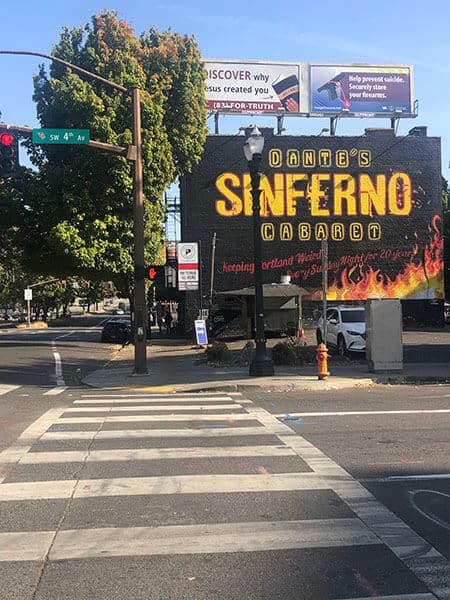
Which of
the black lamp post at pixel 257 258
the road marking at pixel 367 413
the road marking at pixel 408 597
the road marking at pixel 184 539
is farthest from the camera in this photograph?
the black lamp post at pixel 257 258

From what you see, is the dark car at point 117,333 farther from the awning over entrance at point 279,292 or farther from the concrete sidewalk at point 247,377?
the concrete sidewalk at point 247,377

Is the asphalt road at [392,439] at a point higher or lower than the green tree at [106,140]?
lower

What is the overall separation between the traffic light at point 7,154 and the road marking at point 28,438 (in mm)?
6062

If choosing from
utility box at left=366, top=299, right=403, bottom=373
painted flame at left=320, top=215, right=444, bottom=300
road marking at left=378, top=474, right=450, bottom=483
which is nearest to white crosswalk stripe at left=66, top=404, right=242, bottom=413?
road marking at left=378, top=474, right=450, bottom=483

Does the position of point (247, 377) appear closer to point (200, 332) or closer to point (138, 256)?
point (138, 256)

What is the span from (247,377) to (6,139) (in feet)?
26.3

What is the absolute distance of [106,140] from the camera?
1033 inches

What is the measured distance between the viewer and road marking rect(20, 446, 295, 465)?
723cm

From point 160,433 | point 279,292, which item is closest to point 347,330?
point 279,292

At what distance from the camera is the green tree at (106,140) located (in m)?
26.8

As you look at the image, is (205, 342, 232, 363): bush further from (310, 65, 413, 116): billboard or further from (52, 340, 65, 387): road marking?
(310, 65, 413, 116): billboard

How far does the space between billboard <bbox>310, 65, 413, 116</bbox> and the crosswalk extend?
32.1 metres

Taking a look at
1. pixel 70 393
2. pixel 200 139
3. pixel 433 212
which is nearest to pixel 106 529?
pixel 70 393

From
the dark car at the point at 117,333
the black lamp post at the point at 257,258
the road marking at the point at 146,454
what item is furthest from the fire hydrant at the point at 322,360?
the dark car at the point at 117,333
